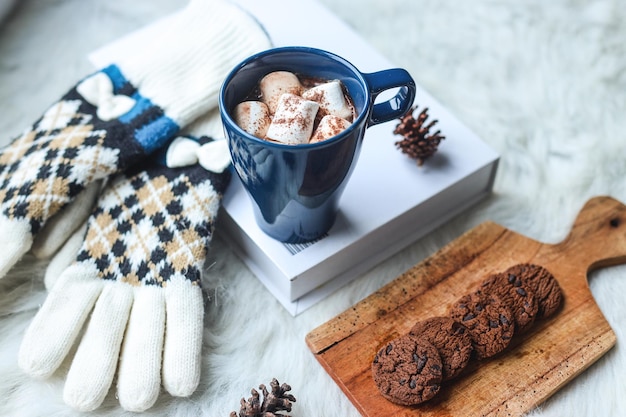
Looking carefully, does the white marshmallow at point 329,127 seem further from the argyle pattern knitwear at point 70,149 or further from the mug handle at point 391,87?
the argyle pattern knitwear at point 70,149

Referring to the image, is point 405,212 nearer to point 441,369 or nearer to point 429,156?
point 429,156

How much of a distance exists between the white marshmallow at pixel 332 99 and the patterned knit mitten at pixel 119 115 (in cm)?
22

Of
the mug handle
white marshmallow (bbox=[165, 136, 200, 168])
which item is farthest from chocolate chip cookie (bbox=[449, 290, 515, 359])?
white marshmallow (bbox=[165, 136, 200, 168])

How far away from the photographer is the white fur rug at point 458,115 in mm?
798

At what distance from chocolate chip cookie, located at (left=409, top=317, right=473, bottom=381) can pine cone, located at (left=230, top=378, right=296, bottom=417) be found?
0.15 meters

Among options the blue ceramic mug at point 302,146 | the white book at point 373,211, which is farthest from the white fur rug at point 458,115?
the blue ceramic mug at point 302,146

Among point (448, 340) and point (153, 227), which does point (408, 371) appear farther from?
point (153, 227)

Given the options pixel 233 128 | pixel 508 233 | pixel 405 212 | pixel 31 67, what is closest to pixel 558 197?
pixel 508 233

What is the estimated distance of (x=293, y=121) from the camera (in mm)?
705

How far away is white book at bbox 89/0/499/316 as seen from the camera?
0.84 m

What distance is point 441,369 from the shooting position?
29.1 inches

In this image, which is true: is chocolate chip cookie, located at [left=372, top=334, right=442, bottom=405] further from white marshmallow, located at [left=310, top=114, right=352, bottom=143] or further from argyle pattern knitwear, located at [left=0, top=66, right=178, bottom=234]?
argyle pattern knitwear, located at [left=0, top=66, right=178, bottom=234]

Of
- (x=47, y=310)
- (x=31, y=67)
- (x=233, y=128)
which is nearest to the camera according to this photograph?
(x=233, y=128)

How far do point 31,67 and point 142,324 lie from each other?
0.49 meters
